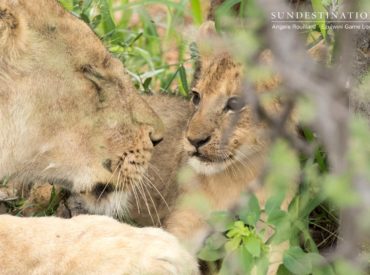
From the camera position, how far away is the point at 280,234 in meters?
2.28

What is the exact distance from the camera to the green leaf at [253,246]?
222cm

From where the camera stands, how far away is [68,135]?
8.86 ft

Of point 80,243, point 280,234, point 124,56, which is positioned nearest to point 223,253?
point 280,234

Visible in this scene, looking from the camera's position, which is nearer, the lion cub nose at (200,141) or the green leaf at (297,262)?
the green leaf at (297,262)

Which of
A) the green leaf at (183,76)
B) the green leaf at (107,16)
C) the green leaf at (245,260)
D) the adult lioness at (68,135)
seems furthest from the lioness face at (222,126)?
the green leaf at (107,16)

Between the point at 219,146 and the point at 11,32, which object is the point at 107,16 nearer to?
the point at 11,32

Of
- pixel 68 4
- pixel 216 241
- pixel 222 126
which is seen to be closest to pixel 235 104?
pixel 222 126

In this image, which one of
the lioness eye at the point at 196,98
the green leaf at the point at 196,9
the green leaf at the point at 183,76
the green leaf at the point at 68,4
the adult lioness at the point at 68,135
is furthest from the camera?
the green leaf at the point at 183,76

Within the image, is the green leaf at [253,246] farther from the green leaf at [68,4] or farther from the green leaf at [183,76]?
the green leaf at [68,4]

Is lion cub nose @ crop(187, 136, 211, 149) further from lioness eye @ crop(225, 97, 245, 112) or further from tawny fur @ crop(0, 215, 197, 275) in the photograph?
tawny fur @ crop(0, 215, 197, 275)

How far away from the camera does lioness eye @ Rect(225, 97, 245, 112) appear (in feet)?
9.12

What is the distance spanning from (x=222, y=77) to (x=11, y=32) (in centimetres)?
72

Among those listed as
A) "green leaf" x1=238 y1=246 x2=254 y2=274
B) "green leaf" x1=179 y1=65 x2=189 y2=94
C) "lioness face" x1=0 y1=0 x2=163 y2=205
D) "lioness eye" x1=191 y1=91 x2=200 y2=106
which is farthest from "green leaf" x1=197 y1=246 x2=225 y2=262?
"green leaf" x1=179 y1=65 x2=189 y2=94

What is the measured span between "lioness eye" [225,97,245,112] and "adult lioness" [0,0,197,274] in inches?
10.0
